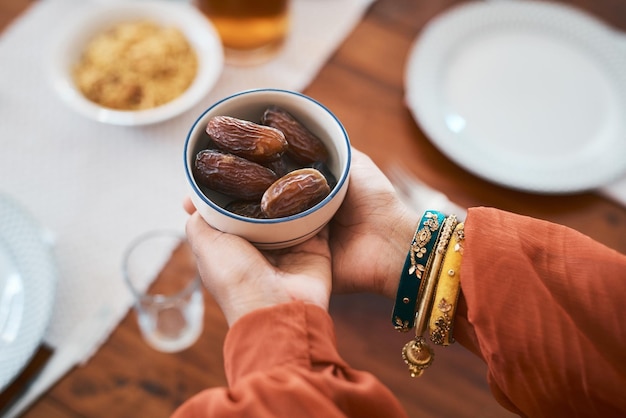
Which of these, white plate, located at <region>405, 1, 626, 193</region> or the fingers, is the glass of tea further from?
the fingers

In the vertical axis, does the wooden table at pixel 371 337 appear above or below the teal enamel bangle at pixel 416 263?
below

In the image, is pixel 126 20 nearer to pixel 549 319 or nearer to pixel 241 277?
pixel 241 277

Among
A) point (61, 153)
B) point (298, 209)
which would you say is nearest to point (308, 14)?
point (61, 153)

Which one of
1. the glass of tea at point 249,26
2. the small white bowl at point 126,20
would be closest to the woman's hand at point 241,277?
the small white bowl at point 126,20

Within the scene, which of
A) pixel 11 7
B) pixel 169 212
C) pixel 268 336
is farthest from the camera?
pixel 11 7

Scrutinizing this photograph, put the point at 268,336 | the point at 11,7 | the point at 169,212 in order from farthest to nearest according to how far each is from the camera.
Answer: the point at 11,7 → the point at 169,212 → the point at 268,336

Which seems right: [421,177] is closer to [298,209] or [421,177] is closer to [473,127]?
[473,127]

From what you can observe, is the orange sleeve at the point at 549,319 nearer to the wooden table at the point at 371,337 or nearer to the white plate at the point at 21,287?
the wooden table at the point at 371,337
